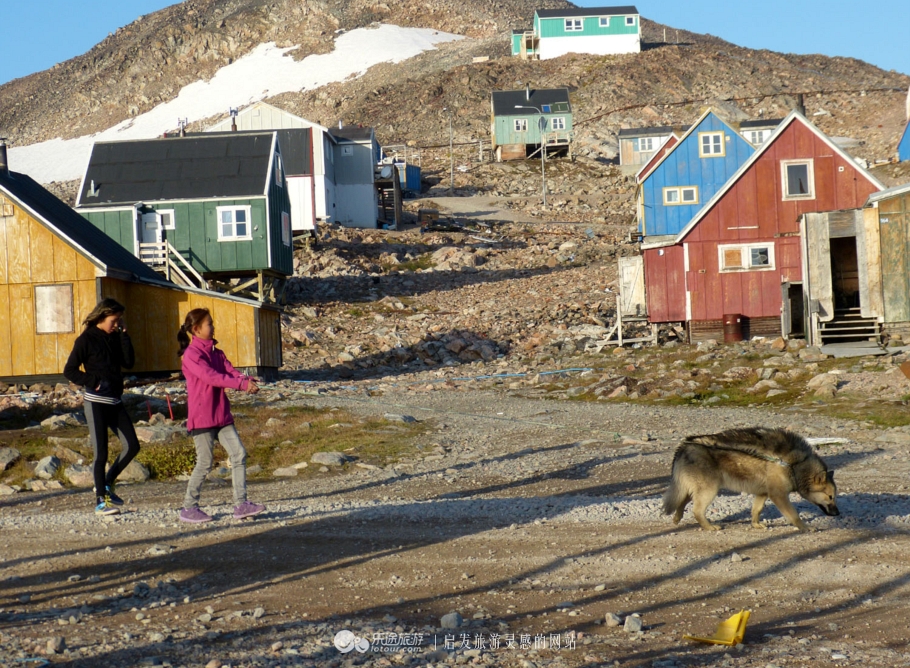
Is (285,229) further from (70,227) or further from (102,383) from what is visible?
(102,383)

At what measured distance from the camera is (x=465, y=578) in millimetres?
7238

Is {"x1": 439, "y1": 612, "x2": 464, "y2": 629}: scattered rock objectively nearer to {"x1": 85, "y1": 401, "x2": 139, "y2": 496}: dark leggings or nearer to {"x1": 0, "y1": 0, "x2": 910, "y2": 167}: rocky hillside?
{"x1": 85, "y1": 401, "x2": 139, "y2": 496}: dark leggings

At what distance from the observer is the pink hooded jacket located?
9.11 metres

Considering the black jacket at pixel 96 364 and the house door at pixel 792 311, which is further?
the house door at pixel 792 311

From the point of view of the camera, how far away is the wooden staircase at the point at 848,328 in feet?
75.9

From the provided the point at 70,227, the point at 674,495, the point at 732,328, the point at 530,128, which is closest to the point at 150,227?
the point at 70,227

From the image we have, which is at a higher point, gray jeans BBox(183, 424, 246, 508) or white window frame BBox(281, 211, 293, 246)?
white window frame BBox(281, 211, 293, 246)

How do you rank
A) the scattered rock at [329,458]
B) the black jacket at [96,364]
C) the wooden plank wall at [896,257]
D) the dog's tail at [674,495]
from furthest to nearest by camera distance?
the wooden plank wall at [896,257] < the scattered rock at [329,458] < the black jacket at [96,364] < the dog's tail at [674,495]

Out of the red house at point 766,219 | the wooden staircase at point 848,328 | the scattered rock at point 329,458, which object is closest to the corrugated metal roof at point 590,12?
the red house at point 766,219

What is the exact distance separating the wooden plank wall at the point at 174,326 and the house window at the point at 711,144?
23.1 meters

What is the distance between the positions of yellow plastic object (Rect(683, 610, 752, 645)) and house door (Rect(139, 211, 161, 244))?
30.3 m

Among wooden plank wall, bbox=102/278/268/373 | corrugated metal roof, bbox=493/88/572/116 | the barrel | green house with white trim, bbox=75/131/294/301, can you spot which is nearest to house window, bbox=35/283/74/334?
wooden plank wall, bbox=102/278/268/373

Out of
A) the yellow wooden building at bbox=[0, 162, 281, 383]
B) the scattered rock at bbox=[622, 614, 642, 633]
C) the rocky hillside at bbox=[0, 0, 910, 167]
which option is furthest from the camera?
the rocky hillside at bbox=[0, 0, 910, 167]

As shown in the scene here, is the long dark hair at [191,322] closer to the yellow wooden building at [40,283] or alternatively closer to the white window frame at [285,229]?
the yellow wooden building at [40,283]
